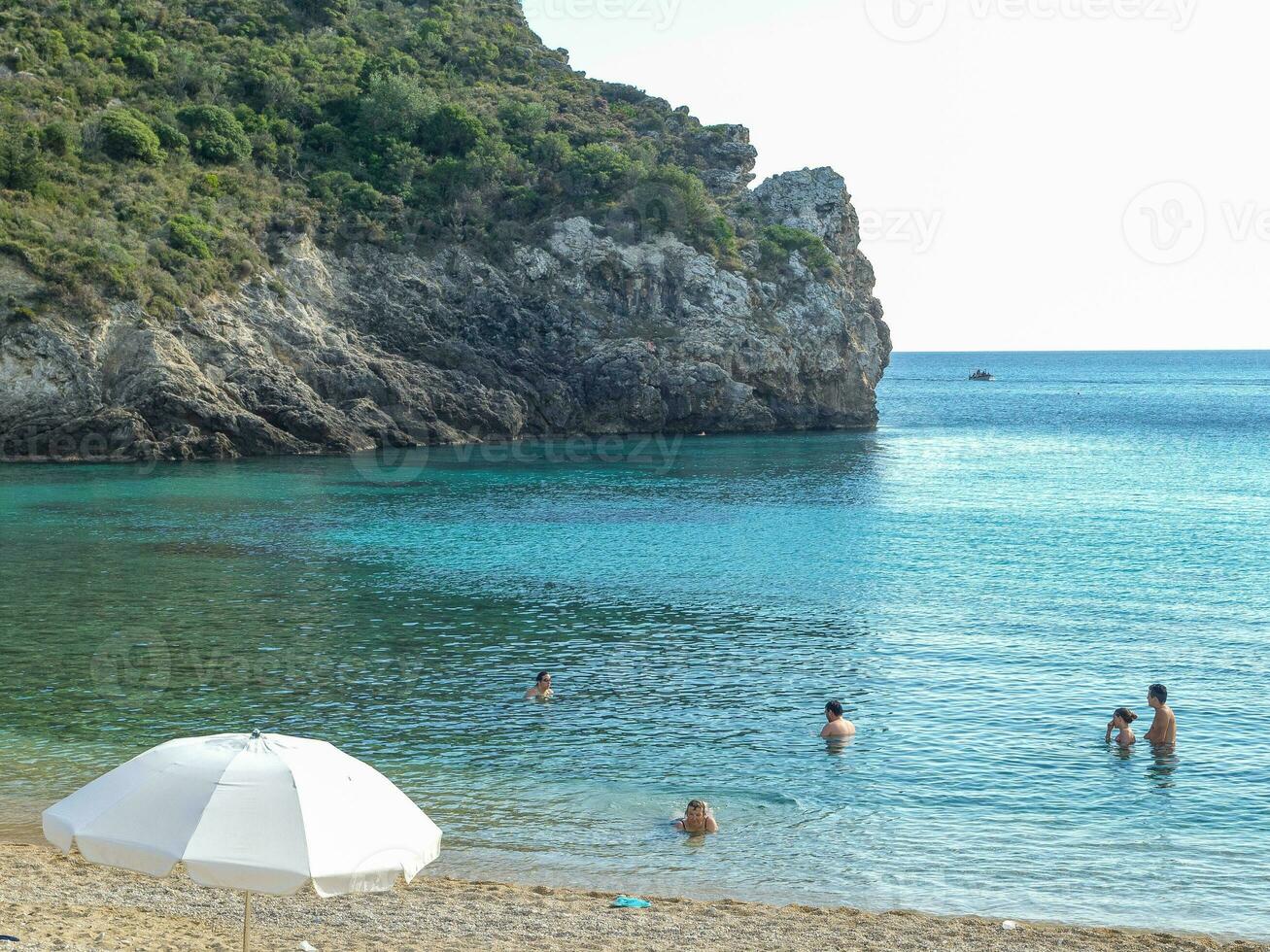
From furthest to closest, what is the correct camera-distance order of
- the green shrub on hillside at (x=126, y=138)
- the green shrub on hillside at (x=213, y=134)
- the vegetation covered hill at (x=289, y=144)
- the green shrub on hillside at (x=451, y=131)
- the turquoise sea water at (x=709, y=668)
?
the green shrub on hillside at (x=451, y=131)
the green shrub on hillside at (x=213, y=134)
the green shrub on hillside at (x=126, y=138)
the vegetation covered hill at (x=289, y=144)
the turquoise sea water at (x=709, y=668)

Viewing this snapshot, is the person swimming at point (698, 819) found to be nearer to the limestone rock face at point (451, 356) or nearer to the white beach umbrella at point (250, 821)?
the white beach umbrella at point (250, 821)

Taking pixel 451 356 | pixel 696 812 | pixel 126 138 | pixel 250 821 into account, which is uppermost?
pixel 126 138

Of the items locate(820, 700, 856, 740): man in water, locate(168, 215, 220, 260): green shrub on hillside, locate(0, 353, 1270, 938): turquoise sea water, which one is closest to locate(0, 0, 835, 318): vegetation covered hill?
locate(168, 215, 220, 260): green shrub on hillside

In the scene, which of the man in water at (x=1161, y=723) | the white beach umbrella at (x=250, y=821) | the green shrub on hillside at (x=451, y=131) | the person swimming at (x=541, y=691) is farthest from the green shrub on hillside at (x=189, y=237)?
the white beach umbrella at (x=250, y=821)

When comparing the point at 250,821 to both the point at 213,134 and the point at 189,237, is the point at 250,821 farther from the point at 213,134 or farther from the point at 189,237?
the point at 213,134

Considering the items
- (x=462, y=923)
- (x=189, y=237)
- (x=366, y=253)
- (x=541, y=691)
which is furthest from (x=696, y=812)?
(x=366, y=253)

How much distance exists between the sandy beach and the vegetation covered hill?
174 feet

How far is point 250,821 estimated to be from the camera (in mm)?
8812

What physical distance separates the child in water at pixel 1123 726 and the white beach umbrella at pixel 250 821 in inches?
526

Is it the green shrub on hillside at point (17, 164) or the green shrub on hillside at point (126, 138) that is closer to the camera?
the green shrub on hillside at point (17, 164)

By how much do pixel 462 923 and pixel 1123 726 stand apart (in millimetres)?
11734

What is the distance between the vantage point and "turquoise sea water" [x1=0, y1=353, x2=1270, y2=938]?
1541cm

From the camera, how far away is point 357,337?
7100 cm

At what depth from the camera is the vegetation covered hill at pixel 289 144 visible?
63.8 meters
